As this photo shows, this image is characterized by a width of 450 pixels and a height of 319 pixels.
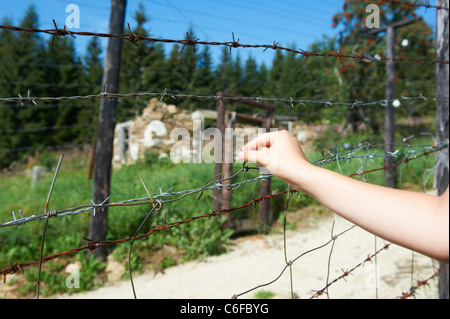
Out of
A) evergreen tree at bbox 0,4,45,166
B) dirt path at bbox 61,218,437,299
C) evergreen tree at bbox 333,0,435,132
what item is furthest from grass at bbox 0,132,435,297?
evergreen tree at bbox 0,4,45,166

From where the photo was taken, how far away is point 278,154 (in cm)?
81

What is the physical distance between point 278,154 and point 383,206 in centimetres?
26

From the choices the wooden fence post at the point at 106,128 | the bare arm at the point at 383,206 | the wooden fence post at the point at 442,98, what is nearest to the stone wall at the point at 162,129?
the wooden fence post at the point at 106,128

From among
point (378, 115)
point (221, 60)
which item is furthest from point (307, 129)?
point (221, 60)

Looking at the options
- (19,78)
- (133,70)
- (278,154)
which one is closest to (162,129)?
(133,70)

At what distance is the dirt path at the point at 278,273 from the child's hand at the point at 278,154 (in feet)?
7.28

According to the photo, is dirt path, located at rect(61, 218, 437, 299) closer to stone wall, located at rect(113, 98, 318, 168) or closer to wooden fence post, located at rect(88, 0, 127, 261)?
wooden fence post, located at rect(88, 0, 127, 261)

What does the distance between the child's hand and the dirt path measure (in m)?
2.22

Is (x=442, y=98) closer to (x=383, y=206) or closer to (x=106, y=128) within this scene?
(x=383, y=206)

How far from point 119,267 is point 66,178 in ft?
11.1

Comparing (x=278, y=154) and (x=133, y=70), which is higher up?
(x=133, y=70)

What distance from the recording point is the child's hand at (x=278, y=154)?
779 millimetres
